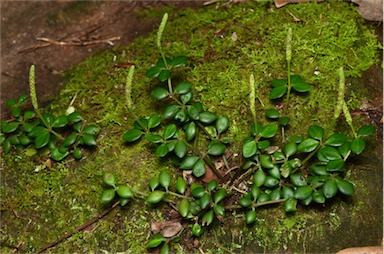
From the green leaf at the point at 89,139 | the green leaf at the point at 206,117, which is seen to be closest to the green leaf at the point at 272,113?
the green leaf at the point at 206,117

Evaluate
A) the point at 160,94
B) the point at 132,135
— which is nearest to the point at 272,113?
the point at 160,94

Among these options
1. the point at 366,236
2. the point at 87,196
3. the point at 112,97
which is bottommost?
the point at 366,236

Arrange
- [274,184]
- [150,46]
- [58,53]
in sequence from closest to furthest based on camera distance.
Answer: [274,184] → [150,46] → [58,53]

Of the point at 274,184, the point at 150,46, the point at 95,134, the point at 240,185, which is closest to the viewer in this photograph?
the point at 274,184

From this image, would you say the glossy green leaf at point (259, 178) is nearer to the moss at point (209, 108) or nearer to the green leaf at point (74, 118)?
the moss at point (209, 108)

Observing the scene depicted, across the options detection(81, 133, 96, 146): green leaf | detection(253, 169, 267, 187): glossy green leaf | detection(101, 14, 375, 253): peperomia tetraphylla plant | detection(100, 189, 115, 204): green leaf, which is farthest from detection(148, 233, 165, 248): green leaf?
detection(81, 133, 96, 146): green leaf

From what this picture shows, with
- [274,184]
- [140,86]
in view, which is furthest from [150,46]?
[274,184]

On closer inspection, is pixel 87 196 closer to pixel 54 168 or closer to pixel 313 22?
pixel 54 168
